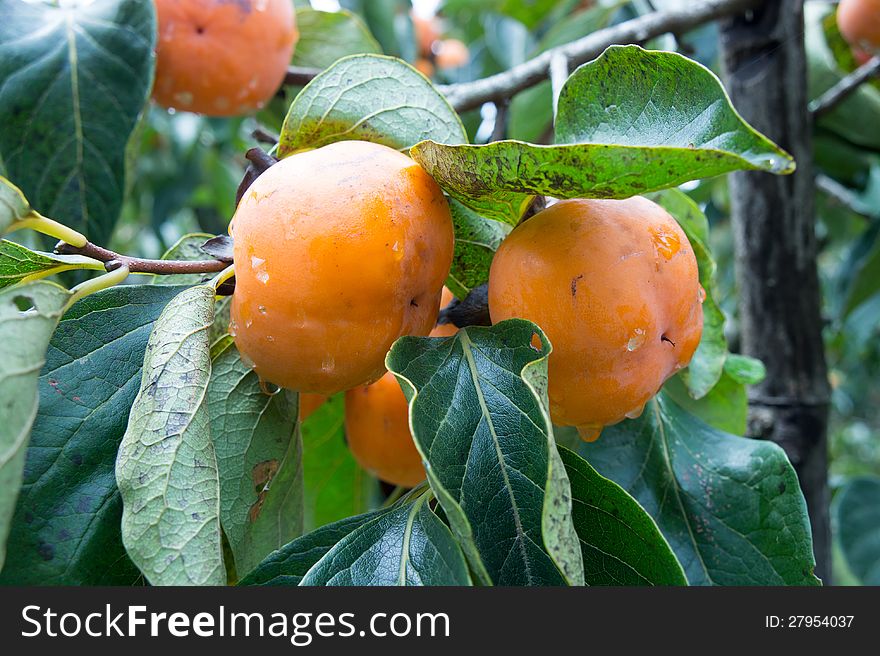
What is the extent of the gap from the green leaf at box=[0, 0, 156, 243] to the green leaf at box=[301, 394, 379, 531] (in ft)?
1.21

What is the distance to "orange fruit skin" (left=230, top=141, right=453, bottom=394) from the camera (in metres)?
0.61

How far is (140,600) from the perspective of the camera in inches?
24.9

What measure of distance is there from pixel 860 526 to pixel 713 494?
140cm

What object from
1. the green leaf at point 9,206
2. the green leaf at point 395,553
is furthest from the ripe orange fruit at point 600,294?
the green leaf at point 9,206

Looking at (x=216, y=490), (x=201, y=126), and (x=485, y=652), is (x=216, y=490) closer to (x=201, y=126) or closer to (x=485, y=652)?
(x=485, y=652)

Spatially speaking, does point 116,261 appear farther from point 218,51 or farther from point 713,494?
point 713,494

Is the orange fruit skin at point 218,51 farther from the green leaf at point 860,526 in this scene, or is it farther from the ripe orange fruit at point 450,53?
the ripe orange fruit at point 450,53

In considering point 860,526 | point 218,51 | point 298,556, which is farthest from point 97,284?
point 860,526

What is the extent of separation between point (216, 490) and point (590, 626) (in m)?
0.30

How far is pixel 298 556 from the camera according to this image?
674mm

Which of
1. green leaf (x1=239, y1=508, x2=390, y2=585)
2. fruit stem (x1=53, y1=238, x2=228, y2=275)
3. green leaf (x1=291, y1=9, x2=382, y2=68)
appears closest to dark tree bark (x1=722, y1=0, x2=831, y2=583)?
green leaf (x1=291, y1=9, x2=382, y2=68)

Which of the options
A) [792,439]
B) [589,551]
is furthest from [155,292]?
[792,439]

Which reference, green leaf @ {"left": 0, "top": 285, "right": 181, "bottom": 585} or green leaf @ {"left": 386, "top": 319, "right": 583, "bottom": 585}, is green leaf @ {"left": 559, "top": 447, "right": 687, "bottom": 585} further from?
green leaf @ {"left": 0, "top": 285, "right": 181, "bottom": 585}

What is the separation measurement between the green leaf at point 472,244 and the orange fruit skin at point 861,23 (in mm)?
1146
